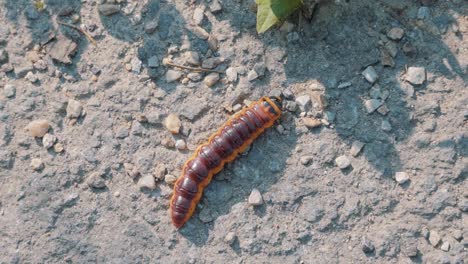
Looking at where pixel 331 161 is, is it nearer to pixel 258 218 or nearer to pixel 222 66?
pixel 258 218

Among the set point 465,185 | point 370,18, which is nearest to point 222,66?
point 370,18

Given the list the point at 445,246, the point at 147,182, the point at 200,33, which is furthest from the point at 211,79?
the point at 445,246

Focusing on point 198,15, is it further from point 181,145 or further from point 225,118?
point 181,145

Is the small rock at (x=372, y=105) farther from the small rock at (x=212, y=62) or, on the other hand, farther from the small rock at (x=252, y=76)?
the small rock at (x=212, y=62)

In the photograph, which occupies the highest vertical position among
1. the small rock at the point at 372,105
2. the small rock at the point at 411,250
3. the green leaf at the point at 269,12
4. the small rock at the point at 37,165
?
the green leaf at the point at 269,12

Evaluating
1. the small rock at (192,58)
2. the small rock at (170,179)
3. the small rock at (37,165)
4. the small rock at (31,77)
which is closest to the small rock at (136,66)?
the small rock at (192,58)

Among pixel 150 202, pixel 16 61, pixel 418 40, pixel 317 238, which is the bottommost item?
pixel 317 238
